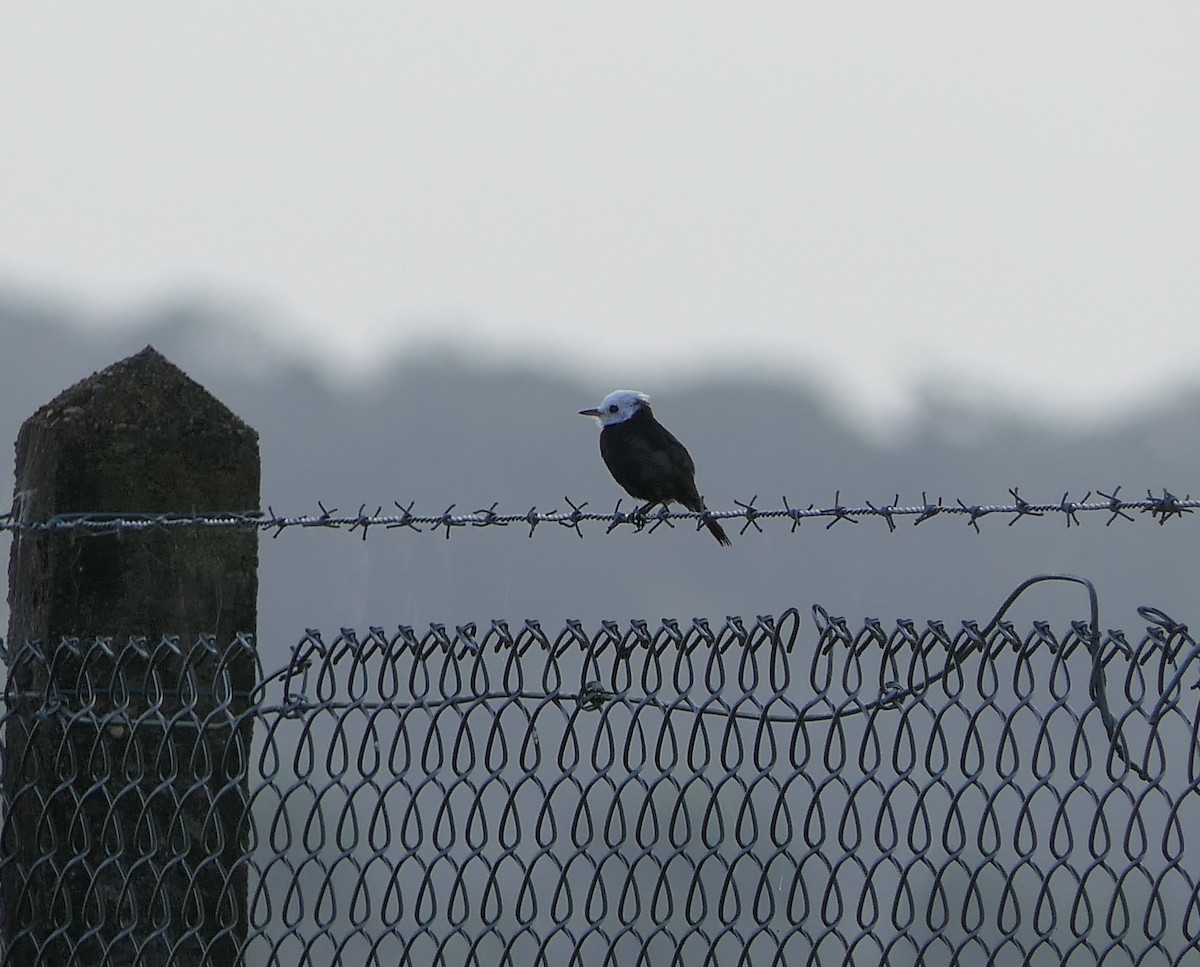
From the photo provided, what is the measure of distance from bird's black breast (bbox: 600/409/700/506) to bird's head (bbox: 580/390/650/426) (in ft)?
0.43

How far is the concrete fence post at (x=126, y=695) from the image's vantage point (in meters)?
2.51

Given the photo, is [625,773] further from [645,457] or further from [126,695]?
[645,457]

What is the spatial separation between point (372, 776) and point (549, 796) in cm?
32

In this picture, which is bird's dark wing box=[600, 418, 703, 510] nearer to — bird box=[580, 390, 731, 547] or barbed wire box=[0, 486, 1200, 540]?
bird box=[580, 390, 731, 547]

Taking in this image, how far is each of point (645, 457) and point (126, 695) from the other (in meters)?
3.80

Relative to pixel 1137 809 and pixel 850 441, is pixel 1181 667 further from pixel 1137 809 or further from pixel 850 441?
pixel 850 441

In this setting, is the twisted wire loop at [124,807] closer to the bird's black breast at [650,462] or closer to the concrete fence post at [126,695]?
the concrete fence post at [126,695]

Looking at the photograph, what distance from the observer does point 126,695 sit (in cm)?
251

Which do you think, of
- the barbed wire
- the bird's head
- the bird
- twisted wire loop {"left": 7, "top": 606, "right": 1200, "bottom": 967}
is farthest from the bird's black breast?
twisted wire loop {"left": 7, "top": 606, "right": 1200, "bottom": 967}

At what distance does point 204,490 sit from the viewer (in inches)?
107

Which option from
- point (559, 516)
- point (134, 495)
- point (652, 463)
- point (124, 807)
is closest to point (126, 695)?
point (124, 807)

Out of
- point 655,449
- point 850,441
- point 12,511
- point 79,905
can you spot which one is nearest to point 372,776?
point 79,905

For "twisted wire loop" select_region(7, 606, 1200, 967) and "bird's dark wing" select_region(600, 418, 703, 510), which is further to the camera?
"bird's dark wing" select_region(600, 418, 703, 510)

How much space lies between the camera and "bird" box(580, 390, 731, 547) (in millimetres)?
6121
